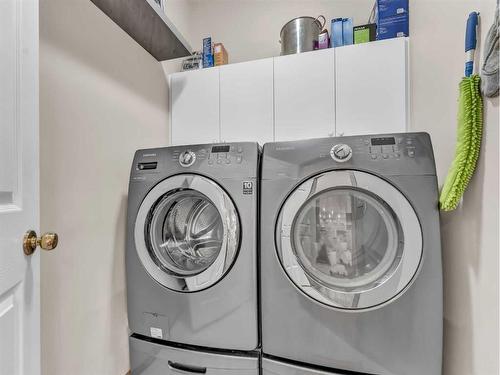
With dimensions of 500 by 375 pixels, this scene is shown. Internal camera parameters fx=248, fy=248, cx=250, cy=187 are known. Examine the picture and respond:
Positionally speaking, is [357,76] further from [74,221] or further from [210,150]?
[74,221]

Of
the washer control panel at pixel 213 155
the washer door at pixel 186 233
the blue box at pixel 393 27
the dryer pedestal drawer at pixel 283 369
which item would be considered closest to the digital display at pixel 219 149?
the washer control panel at pixel 213 155

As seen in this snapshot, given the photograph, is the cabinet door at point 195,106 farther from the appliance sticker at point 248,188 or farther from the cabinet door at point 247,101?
the appliance sticker at point 248,188

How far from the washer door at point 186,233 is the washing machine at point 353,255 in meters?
0.16

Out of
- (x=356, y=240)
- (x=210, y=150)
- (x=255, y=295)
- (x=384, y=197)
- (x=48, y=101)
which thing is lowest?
(x=255, y=295)

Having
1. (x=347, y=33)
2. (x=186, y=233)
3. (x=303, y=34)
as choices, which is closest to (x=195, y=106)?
(x=303, y=34)

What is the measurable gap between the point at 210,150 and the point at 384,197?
2.38ft

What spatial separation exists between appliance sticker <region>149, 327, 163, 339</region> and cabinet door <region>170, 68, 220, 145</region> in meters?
1.14

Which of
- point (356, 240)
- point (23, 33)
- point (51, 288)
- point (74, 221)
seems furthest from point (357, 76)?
point (51, 288)

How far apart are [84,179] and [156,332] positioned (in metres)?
0.74

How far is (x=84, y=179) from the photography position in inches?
41.3

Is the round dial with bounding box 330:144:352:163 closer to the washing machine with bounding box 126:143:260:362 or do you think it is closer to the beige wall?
the washing machine with bounding box 126:143:260:362

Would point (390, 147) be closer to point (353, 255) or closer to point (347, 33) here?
point (353, 255)

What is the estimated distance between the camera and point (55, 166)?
0.92 metres

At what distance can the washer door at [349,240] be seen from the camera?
2.87 feet
